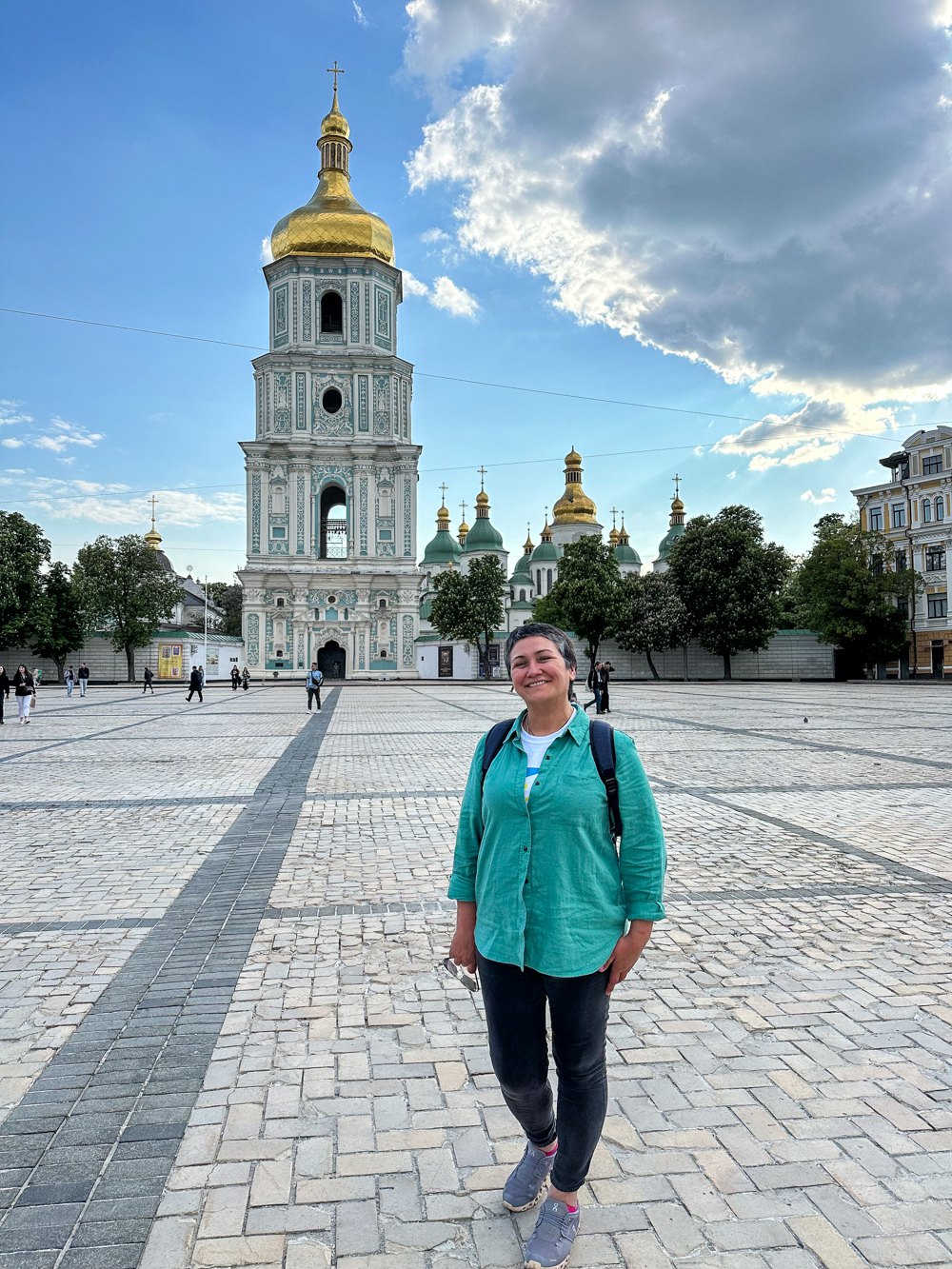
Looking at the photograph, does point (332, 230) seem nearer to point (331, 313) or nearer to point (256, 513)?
point (331, 313)

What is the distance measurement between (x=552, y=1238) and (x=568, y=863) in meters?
1.04

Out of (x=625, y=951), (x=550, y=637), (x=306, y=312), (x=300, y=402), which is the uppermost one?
(x=306, y=312)

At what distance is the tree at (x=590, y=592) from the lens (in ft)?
165

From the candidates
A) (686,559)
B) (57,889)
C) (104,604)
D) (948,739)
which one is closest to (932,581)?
(686,559)

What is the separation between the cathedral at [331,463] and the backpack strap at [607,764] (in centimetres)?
5155

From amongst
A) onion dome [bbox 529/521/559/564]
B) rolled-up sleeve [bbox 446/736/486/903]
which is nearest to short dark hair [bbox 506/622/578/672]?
rolled-up sleeve [bbox 446/736/486/903]

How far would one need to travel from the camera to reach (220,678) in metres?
55.7

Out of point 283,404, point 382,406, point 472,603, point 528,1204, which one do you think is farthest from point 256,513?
point 528,1204

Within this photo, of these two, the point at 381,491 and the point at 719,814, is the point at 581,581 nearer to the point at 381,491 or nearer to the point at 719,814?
the point at 381,491

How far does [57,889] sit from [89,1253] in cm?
394

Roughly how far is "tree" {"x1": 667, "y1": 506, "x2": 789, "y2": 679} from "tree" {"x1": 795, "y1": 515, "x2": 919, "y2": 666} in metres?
2.10

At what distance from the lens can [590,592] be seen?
50.3 metres

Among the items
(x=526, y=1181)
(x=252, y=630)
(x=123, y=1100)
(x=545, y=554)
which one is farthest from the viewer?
(x=545, y=554)

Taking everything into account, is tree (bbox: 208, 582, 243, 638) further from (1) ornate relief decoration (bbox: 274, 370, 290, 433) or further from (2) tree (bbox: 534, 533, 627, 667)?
(2) tree (bbox: 534, 533, 627, 667)
